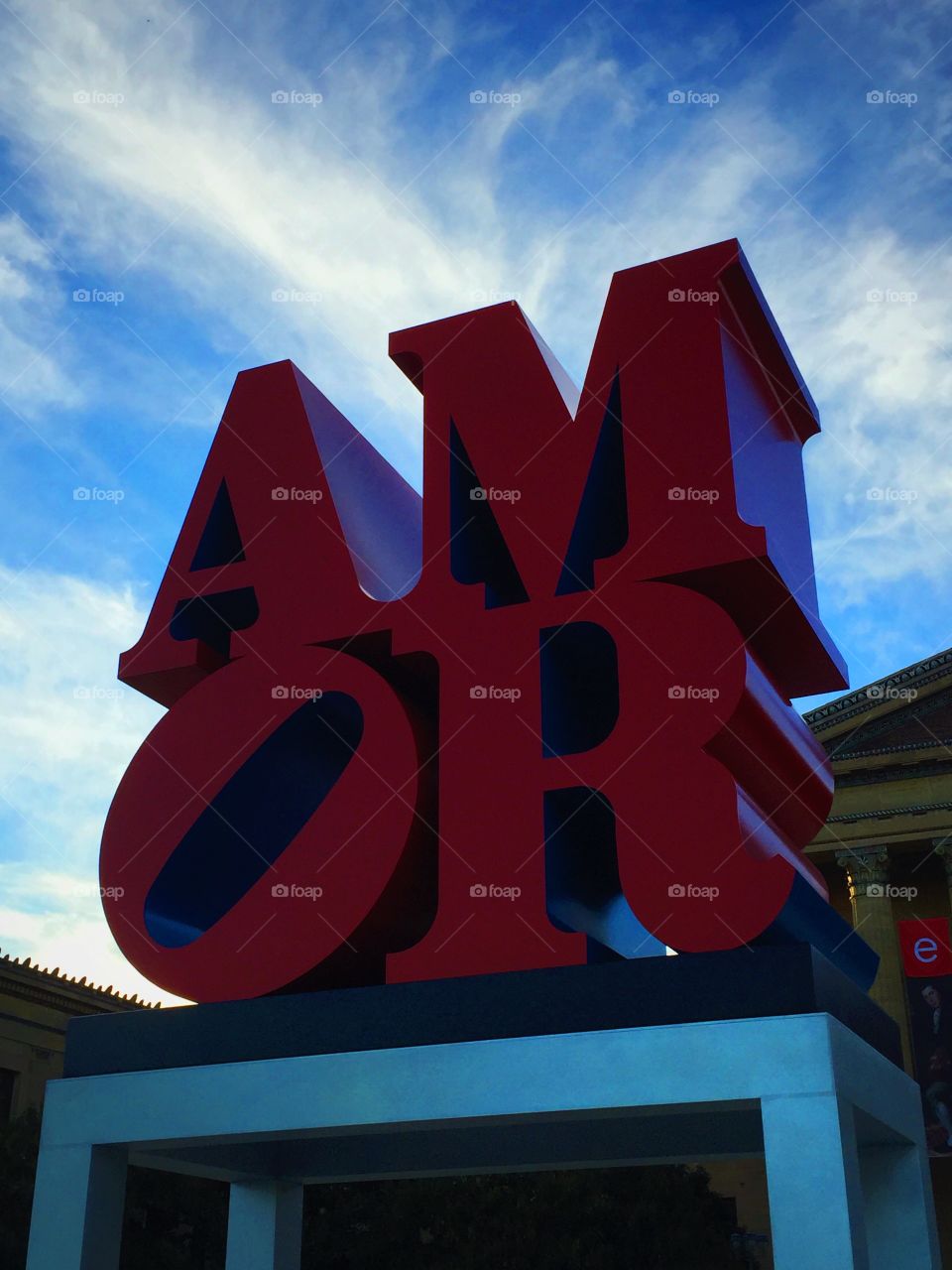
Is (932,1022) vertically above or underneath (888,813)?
underneath

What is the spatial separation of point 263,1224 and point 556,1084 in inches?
280

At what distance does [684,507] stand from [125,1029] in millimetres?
8148

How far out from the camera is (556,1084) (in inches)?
496

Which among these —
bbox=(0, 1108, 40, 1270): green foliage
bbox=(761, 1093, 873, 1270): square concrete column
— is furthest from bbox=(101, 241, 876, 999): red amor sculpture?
bbox=(0, 1108, 40, 1270): green foliage

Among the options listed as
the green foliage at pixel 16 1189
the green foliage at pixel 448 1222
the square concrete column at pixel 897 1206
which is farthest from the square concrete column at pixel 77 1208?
the green foliage at pixel 16 1189

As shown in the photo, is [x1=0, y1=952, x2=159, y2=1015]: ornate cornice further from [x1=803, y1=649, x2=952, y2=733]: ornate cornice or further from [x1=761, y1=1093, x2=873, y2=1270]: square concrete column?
[x1=761, y1=1093, x2=873, y2=1270]: square concrete column

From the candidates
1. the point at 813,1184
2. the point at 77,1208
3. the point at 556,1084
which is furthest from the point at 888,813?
the point at 77,1208

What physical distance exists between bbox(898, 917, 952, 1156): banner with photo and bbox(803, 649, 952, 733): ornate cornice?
367 inches

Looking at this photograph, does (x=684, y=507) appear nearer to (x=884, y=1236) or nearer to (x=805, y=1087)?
(x=805, y=1087)

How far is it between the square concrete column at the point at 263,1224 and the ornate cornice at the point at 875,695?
1241 inches

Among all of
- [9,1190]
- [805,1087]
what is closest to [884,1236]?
[805,1087]

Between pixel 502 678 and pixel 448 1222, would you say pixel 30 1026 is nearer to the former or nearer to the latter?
pixel 448 1222

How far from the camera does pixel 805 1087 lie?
1180 cm

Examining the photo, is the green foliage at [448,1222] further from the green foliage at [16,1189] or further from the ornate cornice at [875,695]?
the ornate cornice at [875,695]
